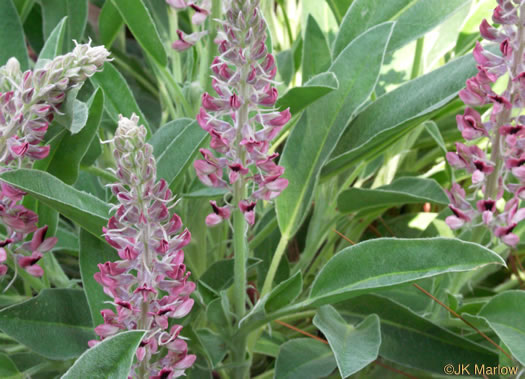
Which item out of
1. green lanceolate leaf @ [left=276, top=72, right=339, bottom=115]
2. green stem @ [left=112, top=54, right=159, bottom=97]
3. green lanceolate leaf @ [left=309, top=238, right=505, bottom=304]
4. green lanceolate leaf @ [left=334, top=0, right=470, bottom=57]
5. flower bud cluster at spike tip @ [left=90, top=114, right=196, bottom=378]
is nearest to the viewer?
flower bud cluster at spike tip @ [left=90, top=114, right=196, bottom=378]

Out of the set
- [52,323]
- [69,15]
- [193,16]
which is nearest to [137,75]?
[69,15]

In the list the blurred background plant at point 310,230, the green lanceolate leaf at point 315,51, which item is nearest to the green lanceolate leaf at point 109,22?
the blurred background plant at point 310,230

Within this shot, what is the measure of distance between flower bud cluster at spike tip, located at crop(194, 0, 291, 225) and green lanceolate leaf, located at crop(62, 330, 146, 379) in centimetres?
16

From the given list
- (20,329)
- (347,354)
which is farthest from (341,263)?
(20,329)

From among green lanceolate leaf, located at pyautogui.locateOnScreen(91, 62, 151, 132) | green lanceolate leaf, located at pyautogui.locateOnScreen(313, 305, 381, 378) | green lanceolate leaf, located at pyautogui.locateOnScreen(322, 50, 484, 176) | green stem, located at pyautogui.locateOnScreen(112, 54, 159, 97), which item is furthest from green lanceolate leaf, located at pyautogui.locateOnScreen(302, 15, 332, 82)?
green stem, located at pyautogui.locateOnScreen(112, 54, 159, 97)

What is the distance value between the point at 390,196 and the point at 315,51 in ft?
0.73

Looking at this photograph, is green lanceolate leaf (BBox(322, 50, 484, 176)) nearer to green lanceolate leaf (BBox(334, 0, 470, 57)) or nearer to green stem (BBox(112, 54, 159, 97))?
green lanceolate leaf (BBox(334, 0, 470, 57))

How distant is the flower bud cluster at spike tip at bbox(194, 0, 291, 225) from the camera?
0.52 meters

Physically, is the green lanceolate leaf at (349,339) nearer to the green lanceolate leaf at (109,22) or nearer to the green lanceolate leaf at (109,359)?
the green lanceolate leaf at (109,359)

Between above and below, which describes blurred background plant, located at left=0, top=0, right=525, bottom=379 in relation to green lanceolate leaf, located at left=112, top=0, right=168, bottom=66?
below

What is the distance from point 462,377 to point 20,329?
0.47 metres

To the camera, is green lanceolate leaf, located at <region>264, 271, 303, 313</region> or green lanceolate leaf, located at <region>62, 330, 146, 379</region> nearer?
green lanceolate leaf, located at <region>62, 330, 146, 379</region>

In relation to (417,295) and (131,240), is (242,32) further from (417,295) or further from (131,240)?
(417,295)

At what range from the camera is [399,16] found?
846 mm
